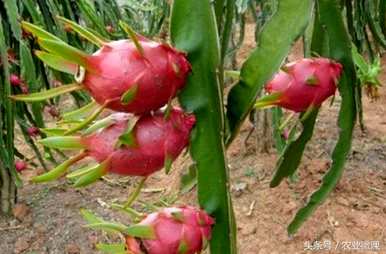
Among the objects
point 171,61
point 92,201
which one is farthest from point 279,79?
point 92,201

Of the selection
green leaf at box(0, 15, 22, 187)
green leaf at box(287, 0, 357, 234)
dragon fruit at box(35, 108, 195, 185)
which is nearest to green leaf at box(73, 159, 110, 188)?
dragon fruit at box(35, 108, 195, 185)

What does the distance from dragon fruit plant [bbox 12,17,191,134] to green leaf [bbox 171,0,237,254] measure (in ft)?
0.09

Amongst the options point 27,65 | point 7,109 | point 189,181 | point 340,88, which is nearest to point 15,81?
point 27,65

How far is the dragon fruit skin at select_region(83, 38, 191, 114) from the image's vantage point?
0.50m

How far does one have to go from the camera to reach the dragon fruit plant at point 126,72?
0.50m

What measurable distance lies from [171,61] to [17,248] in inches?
73.9

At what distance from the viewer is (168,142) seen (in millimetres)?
530

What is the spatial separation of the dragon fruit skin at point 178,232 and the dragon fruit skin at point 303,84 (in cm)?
17

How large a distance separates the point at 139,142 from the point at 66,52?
10 centimetres

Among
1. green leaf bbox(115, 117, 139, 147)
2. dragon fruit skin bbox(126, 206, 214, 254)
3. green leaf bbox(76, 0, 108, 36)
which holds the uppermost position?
green leaf bbox(115, 117, 139, 147)

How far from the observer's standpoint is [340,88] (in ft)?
2.25

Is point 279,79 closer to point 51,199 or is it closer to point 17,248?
point 17,248

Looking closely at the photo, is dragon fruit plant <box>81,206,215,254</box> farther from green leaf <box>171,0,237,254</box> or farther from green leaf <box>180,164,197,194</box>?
green leaf <box>180,164,197,194</box>

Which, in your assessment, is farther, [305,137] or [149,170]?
[305,137]
